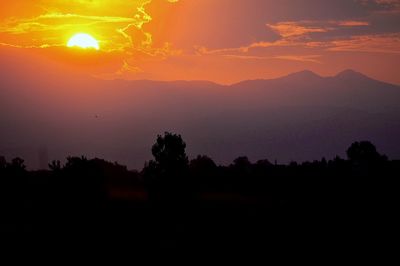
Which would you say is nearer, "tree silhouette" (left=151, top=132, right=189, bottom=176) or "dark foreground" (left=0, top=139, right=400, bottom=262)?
"dark foreground" (left=0, top=139, right=400, bottom=262)

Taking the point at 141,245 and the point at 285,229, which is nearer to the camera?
the point at 141,245

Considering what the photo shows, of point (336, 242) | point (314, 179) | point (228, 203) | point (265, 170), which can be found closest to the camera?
point (336, 242)

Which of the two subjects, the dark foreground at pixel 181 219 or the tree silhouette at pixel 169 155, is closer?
the dark foreground at pixel 181 219

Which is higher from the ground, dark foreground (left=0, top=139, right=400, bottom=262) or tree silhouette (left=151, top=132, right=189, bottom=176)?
tree silhouette (left=151, top=132, right=189, bottom=176)

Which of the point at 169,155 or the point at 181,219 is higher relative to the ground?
the point at 169,155

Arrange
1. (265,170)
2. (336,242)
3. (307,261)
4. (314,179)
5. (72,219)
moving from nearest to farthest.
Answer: (307,261) → (336,242) → (72,219) → (314,179) → (265,170)

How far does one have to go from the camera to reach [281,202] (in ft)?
205

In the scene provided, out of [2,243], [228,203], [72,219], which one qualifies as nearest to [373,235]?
[228,203]

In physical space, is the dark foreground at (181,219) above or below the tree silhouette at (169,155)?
below

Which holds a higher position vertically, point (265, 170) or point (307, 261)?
point (265, 170)

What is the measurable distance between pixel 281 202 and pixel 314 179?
2121cm

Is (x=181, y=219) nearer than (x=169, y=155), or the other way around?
(x=181, y=219)

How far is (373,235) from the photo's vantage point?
45375mm

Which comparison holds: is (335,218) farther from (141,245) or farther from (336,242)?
(141,245)
